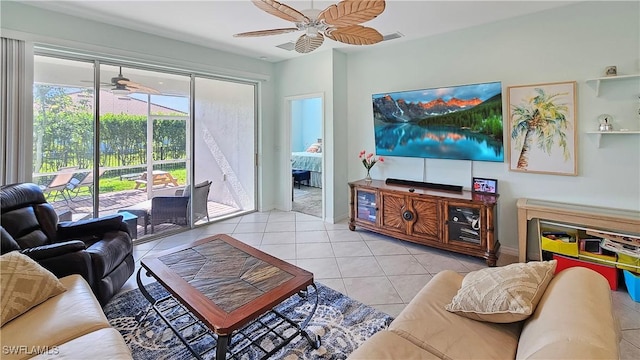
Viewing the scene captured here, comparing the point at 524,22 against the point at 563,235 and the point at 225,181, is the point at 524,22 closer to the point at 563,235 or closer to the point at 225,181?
the point at 563,235

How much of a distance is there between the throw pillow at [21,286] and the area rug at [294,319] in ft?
2.06

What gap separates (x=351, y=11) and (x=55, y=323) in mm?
2333

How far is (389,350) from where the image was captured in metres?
1.31

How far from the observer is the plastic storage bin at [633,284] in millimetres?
2549

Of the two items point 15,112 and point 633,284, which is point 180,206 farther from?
point 633,284

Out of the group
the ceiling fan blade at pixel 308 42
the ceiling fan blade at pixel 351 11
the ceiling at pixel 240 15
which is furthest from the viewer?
the ceiling at pixel 240 15

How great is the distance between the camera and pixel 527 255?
334 cm

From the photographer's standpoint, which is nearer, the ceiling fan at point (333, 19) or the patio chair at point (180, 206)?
the ceiling fan at point (333, 19)

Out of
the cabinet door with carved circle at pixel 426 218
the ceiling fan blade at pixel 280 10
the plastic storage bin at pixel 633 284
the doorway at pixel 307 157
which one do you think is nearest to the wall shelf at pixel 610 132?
the plastic storage bin at pixel 633 284

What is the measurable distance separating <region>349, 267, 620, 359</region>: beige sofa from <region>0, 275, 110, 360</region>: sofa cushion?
1349 millimetres

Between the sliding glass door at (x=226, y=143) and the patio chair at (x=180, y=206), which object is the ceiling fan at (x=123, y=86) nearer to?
the sliding glass door at (x=226, y=143)

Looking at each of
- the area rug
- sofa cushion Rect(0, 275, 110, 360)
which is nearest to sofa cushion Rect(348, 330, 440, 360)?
the area rug

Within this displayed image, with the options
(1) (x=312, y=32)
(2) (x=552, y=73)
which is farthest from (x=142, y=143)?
(2) (x=552, y=73)

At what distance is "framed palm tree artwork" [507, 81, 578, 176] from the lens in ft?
10.3
